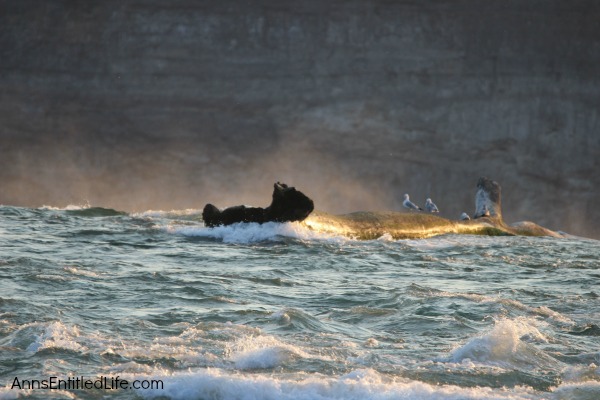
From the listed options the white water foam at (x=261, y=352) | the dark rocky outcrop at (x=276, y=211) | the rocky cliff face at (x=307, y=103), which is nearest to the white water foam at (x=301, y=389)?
the white water foam at (x=261, y=352)

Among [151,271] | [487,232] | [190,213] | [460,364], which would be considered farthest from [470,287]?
[190,213]

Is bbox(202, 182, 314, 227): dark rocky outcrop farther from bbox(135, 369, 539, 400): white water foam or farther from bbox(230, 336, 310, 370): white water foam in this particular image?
bbox(135, 369, 539, 400): white water foam

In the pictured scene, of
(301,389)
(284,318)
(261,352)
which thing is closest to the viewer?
(301,389)

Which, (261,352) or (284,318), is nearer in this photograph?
(261,352)

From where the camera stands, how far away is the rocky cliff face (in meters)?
31.5

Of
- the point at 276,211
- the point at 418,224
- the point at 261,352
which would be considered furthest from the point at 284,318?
the point at 418,224

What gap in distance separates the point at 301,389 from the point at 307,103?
81.7 feet

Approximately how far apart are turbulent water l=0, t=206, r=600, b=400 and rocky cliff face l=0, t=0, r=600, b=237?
14078 mm

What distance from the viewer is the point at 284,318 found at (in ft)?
34.4

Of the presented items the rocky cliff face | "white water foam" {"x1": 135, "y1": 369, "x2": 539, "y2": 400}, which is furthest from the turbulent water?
the rocky cliff face

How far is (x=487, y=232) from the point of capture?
20.8m

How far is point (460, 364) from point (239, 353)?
1693 mm

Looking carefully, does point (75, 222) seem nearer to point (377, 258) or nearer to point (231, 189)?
point (377, 258)

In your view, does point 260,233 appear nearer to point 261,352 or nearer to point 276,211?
point 276,211
